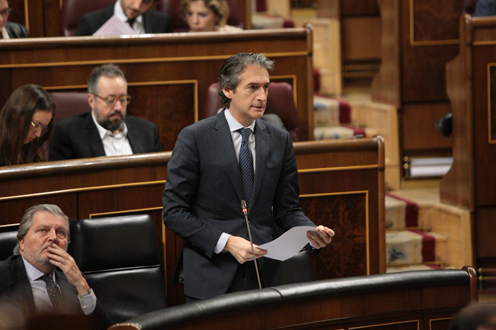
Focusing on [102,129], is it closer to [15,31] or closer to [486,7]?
[15,31]

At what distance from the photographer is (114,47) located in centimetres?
210

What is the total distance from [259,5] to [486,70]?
1802 mm

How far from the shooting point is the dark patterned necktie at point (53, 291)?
1320mm

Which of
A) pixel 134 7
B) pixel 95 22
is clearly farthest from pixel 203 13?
pixel 95 22

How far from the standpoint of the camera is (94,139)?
6.04ft

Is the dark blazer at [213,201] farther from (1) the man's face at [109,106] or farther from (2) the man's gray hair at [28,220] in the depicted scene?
(1) the man's face at [109,106]

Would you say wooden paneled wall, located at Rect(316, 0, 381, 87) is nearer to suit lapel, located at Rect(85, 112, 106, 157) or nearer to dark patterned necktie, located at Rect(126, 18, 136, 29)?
dark patterned necktie, located at Rect(126, 18, 136, 29)

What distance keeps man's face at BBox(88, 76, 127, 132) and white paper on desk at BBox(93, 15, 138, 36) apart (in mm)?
365

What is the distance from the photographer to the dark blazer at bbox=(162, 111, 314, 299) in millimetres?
1277

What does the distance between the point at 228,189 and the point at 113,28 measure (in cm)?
105

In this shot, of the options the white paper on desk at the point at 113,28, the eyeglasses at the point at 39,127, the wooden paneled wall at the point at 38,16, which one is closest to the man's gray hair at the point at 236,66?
the eyeglasses at the point at 39,127

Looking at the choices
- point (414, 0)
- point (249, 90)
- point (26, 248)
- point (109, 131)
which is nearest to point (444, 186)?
point (414, 0)

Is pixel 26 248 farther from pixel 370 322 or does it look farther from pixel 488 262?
pixel 488 262

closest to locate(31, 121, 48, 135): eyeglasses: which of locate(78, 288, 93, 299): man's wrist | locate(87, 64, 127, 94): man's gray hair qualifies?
locate(87, 64, 127, 94): man's gray hair
